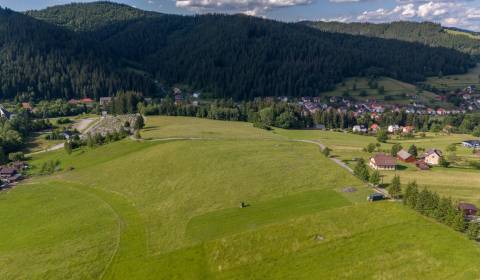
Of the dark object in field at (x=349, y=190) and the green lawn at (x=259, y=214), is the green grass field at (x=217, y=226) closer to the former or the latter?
the green lawn at (x=259, y=214)

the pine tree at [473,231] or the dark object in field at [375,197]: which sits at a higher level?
the dark object in field at [375,197]

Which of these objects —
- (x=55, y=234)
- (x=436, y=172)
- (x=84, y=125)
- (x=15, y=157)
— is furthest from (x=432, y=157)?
(x=84, y=125)

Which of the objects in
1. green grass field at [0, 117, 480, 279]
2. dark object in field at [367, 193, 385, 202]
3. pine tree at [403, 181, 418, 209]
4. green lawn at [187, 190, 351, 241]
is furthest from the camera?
dark object in field at [367, 193, 385, 202]

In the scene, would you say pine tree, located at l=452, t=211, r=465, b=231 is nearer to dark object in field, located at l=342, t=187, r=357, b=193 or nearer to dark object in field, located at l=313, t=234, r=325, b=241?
dark object in field, located at l=342, t=187, r=357, b=193

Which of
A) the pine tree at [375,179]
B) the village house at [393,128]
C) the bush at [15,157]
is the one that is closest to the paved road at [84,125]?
the bush at [15,157]

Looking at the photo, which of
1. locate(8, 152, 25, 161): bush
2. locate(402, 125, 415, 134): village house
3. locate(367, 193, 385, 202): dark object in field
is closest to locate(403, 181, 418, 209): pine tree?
locate(367, 193, 385, 202): dark object in field

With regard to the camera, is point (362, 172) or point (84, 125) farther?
point (84, 125)

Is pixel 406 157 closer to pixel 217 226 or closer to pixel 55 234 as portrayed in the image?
pixel 217 226

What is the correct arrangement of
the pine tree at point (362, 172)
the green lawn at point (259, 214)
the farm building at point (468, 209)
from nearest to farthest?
the green lawn at point (259, 214)
the farm building at point (468, 209)
the pine tree at point (362, 172)

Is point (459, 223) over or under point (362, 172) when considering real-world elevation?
under
